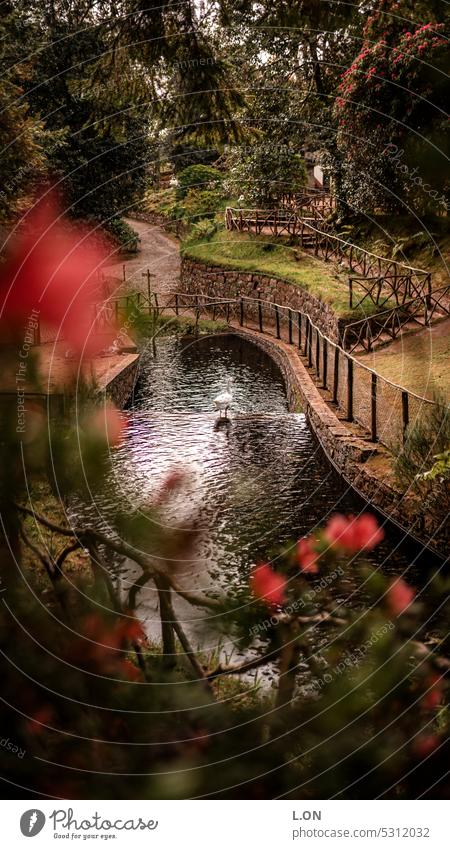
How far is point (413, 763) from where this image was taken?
1595 millimetres

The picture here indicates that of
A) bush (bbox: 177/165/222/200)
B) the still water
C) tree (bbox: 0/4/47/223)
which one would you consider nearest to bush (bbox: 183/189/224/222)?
bush (bbox: 177/165/222/200)

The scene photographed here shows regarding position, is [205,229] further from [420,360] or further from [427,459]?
[427,459]

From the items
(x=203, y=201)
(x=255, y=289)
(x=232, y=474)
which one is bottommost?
(x=232, y=474)

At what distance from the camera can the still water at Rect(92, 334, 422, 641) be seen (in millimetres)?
6766

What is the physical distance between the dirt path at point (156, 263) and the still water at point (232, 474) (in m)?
14.6

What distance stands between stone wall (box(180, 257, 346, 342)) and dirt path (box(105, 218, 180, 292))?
1.13 m

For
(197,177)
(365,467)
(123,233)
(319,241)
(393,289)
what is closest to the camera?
(365,467)

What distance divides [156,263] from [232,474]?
28773mm

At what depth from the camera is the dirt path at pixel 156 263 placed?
3222cm

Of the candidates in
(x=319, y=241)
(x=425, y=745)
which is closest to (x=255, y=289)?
(x=319, y=241)

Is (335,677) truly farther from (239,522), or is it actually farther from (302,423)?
(302,423)

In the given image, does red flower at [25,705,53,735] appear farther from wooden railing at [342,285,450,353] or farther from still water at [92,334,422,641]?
wooden railing at [342,285,450,353]

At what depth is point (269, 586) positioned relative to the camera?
6.59ft

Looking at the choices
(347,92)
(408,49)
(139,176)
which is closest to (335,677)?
(408,49)
